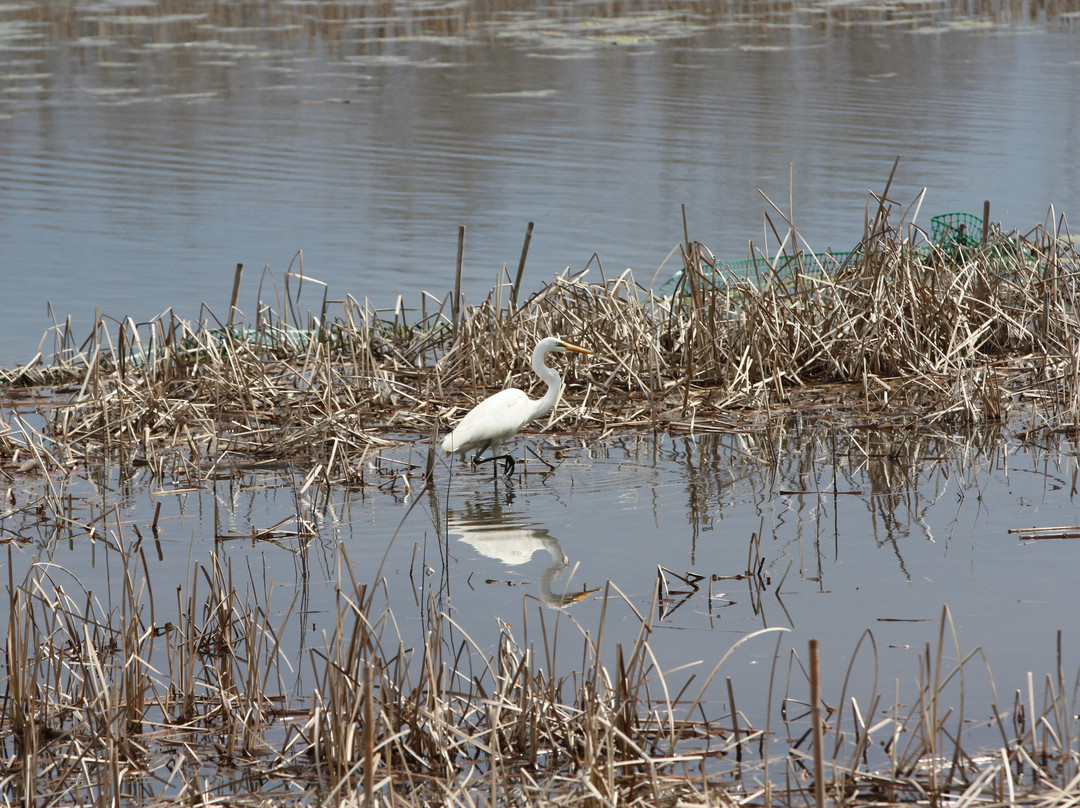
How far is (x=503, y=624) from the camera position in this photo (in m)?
4.22

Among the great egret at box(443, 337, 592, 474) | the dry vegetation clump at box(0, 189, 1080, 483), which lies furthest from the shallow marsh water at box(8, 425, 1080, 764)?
the dry vegetation clump at box(0, 189, 1080, 483)

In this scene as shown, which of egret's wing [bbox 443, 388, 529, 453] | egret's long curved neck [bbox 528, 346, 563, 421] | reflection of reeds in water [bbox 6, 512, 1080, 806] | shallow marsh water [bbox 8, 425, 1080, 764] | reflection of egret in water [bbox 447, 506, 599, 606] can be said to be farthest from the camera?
egret's long curved neck [bbox 528, 346, 563, 421]

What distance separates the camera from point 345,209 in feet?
50.7

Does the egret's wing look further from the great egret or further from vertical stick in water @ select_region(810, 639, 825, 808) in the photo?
vertical stick in water @ select_region(810, 639, 825, 808)

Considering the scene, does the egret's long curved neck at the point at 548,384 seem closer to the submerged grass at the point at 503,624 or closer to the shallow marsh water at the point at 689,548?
the shallow marsh water at the point at 689,548

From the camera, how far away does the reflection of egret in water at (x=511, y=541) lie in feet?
17.4

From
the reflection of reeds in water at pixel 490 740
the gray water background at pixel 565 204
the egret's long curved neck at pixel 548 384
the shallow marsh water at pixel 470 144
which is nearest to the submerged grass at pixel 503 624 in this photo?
the reflection of reeds in water at pixel 490 740

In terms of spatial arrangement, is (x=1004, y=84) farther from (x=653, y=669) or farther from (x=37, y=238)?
(x=653, y=669)

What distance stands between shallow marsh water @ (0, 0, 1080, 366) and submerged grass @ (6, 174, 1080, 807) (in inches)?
101

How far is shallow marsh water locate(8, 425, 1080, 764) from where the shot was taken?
4.67m

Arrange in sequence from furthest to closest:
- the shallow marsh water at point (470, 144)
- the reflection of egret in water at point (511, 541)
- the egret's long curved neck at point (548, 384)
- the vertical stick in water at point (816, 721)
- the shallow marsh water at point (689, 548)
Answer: the shallow marsh water at point (470, 144)
the egret's long curved neck at point (548, 384)
the reflection of egret in water at point (511, 541)
the shallow marsh water at point (689, 548)
the vertical stick in water at point (816, 721)

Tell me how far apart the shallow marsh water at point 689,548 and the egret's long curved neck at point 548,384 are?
282 millimetres

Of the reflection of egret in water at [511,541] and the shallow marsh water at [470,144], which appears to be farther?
the shallow marsh water at [470,144]

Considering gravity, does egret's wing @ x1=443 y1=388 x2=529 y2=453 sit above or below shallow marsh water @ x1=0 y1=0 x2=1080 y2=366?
below
